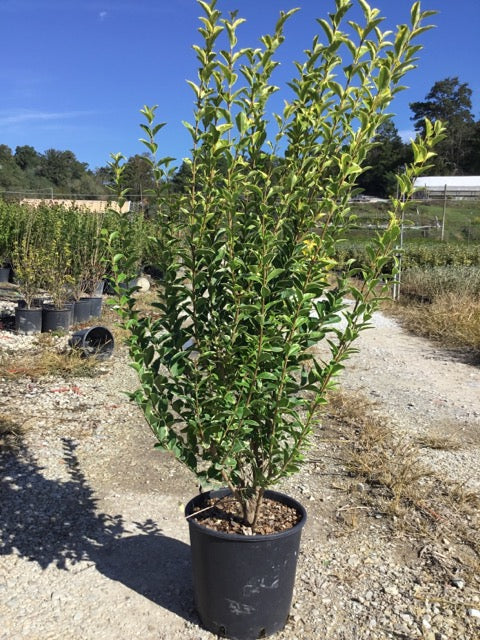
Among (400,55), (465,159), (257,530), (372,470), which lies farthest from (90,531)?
(465,159)

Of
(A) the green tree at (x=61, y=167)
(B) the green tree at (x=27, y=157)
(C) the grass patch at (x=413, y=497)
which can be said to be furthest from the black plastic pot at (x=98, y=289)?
(B) the green tree at (x=27, y=157)

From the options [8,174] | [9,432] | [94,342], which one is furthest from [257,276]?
[8,174]

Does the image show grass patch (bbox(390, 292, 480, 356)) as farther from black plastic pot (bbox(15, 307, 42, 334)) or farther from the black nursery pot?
the black nursery pot

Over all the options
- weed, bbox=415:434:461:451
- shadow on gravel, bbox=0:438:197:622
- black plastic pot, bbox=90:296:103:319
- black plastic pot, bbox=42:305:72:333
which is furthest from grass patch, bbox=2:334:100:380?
weed, bbox=415:434:461:451

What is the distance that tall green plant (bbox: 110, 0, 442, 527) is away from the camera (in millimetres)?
1971

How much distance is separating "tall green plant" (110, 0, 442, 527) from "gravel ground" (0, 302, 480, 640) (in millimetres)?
768

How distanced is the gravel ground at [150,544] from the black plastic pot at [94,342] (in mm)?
1294

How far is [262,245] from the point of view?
198cm

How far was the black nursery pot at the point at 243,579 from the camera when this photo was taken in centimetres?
228

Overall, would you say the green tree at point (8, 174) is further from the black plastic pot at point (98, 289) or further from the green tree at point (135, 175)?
the green tree at point (135, 175)

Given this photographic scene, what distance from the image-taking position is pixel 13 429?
14.0 feet

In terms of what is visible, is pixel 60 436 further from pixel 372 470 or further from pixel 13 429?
pixel 372 470

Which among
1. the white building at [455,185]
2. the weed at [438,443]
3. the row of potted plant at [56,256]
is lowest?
the weed at [438,443]

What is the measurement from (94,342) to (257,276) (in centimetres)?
520
